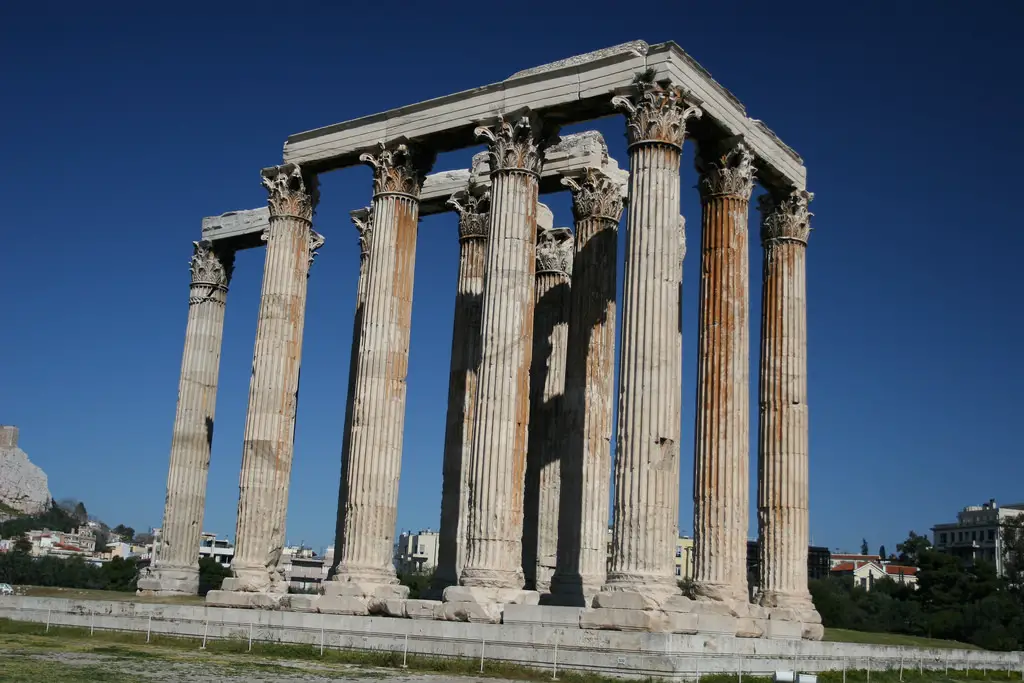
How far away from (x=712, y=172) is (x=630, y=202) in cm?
545

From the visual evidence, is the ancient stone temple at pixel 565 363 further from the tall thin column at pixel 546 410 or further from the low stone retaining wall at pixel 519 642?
the low stone retaining wall at pixel 519 642

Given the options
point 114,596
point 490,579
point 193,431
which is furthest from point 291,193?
point 114,596

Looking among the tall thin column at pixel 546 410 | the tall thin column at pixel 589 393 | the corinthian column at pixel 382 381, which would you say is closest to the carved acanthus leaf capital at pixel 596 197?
the tall thin column at pixel 589 393

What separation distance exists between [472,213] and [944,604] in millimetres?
53436

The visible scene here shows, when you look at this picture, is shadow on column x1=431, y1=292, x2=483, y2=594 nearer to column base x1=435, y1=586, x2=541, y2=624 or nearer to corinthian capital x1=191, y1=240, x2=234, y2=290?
column base x1=435, y1=586, x2=541, y2=624

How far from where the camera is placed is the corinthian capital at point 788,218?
38.1 m

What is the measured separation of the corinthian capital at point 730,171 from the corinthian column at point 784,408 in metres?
4.00

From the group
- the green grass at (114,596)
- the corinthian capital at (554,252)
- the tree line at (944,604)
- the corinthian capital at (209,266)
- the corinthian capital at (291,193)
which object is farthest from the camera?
the tree line at (944,604)

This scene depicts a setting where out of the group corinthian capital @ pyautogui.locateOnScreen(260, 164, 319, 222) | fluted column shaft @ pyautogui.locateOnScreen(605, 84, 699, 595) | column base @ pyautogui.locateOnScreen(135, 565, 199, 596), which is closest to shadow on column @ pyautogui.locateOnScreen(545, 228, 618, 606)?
fluted column shaft @ pyautogui.locateOnScreen(605, 84, 699, 595)

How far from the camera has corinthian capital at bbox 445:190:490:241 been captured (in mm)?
42753

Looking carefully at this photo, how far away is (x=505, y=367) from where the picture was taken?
107 feet

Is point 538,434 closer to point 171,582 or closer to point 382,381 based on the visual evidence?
point 382,381

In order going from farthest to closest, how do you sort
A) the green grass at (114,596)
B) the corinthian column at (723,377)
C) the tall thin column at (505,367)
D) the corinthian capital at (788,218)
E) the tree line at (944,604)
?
the tree line at (944,604), the green grass at (114,596), the corinthian capital at (788,218), the corinthian column at (723,377), the tall thin column at (505,367)

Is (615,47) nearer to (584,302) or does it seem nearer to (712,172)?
(712,172)
